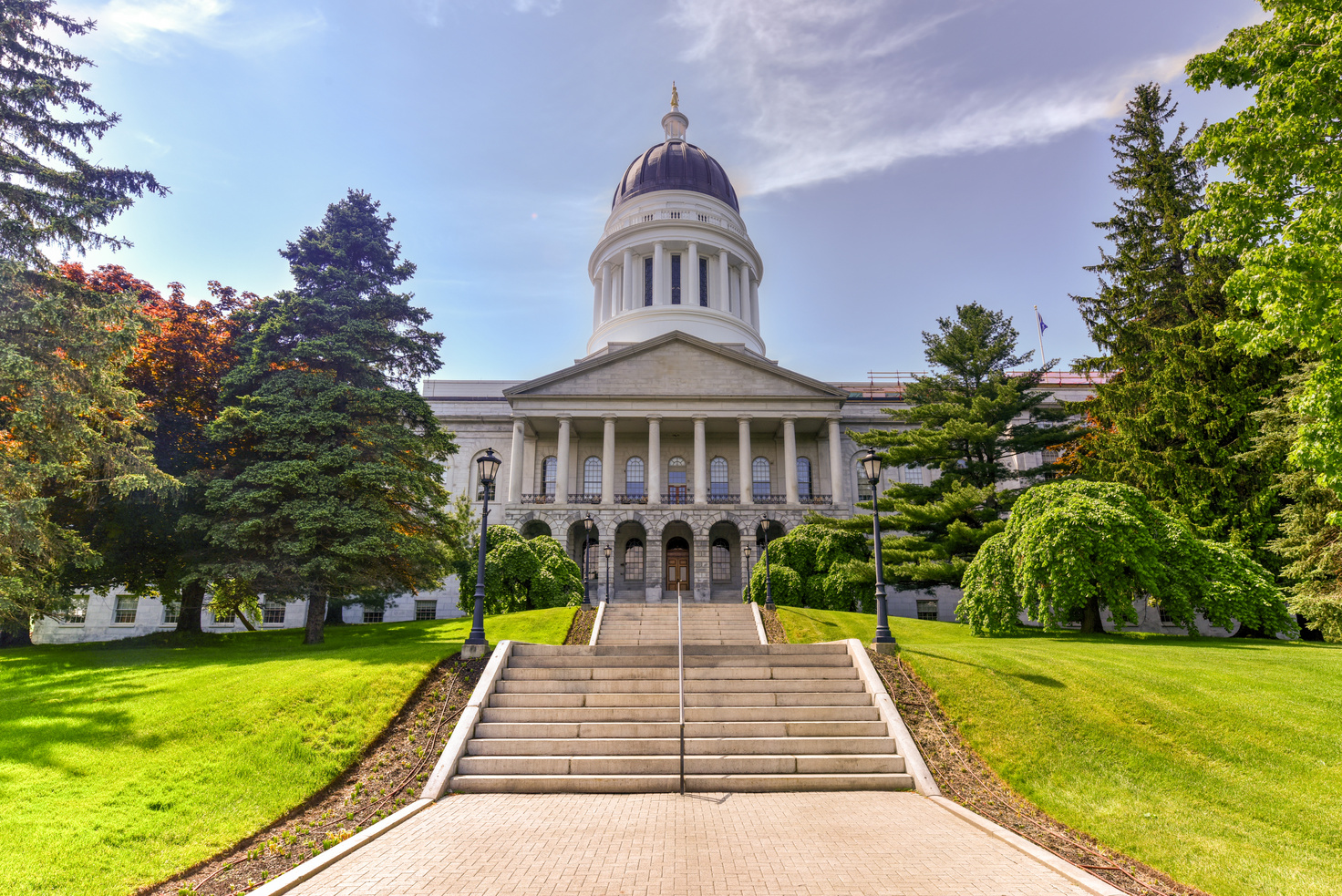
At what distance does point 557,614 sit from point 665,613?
318 centimetres

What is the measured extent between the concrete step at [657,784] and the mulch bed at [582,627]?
7990mm

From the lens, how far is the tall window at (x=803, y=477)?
38.5m

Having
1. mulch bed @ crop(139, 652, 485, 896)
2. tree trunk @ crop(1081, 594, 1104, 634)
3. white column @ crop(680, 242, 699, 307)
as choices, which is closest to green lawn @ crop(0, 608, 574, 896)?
mulch bed @ crop(139, 652, 485, 896)

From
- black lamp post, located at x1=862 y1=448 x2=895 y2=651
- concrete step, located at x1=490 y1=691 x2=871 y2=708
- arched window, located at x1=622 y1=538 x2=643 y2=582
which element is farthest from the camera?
arched window, located at x1=622 y1=538 x2=643 y2=582

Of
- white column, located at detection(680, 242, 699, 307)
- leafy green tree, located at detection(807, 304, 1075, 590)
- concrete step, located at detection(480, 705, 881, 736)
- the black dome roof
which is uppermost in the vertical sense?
the black dome roof

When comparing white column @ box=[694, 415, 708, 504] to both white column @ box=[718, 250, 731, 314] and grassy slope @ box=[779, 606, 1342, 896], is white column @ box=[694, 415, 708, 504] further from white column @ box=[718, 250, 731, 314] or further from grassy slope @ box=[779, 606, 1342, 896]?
grassy slope @ box=[779, 606, 1342, 896]

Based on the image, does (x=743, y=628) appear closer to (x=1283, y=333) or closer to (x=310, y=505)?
(x=310, y=505)

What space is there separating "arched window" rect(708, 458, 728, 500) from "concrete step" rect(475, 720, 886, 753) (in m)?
28.1

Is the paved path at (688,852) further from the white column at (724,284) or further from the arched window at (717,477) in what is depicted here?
the white column at (724,284)

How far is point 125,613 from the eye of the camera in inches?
1391

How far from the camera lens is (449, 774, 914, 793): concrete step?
29.0 feet

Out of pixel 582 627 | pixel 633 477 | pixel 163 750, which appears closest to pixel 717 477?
pixel 633 477

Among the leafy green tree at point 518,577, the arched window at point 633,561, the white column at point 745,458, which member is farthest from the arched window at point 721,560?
the leafy green tree at point 518,577

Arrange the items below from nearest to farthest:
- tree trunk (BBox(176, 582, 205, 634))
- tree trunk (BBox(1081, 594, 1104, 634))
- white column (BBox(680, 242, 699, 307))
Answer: tree trunk (BBox(176, 582, 205, 634))
tree trunk (BBox(1081, 594, 1104, 634))
white column (BBox(680, 242, 699, 307))
